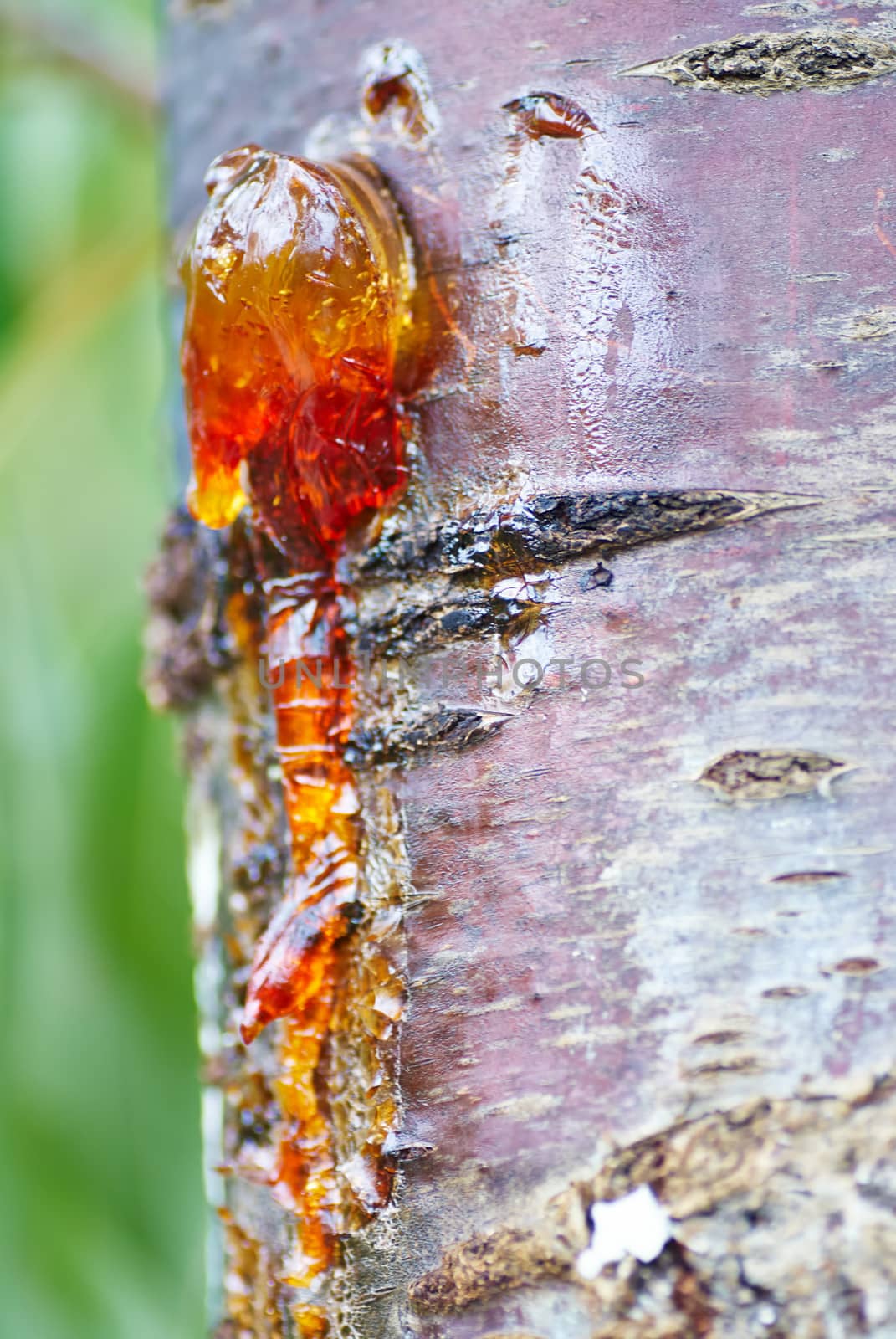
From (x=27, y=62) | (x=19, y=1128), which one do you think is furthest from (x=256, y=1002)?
(x=19, y=1128)

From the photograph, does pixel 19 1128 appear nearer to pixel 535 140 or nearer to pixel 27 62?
pixel 27 62

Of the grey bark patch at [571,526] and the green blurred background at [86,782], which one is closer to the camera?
the grey bark patch at [571,526]

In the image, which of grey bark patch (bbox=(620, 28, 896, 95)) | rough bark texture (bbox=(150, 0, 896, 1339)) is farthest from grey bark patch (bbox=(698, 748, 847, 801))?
grey bark patch (bbox=(620, 28, 896, 95))

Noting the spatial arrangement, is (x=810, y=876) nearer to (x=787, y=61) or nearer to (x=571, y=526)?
(x=571, y=526)

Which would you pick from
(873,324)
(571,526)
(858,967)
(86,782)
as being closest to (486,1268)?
(858,967)

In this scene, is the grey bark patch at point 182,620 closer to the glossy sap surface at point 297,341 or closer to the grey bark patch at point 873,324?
the glossy sap surface at point 297,341

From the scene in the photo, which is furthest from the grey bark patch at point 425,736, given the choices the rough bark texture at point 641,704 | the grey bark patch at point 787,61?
the grey bark patch at point 787,61

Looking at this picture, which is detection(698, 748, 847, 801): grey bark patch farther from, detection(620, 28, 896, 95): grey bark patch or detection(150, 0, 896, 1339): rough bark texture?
detection(620, 28, 896, 95): grey bark patch
